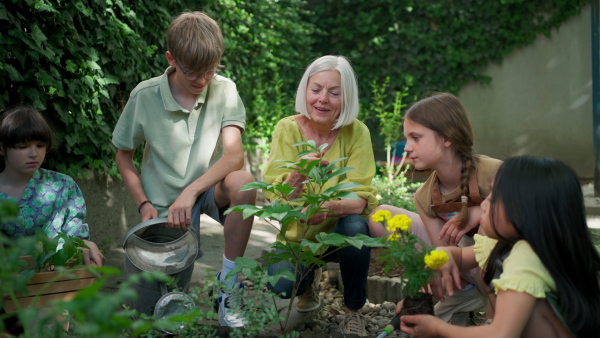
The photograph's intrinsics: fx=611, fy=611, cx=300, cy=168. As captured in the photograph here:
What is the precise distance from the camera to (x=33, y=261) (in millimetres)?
2121

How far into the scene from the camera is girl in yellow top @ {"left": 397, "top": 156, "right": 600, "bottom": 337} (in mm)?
1581

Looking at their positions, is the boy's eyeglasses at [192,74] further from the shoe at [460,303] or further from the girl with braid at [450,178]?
the shoe at [460,303]

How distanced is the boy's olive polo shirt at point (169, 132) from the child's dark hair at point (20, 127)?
42cm

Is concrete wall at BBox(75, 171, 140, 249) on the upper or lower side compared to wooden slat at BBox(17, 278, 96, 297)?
lower

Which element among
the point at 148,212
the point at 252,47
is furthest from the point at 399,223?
the point at 252,47

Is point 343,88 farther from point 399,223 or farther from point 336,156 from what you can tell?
point 399,223

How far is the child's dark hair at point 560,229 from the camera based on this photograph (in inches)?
63.1

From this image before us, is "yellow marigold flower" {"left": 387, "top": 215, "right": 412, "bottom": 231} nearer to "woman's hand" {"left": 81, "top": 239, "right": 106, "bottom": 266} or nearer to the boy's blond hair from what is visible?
"woman's hand" {"left": 81, "top": 239, "right": 106, "bottom": 266}

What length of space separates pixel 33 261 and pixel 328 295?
158cm

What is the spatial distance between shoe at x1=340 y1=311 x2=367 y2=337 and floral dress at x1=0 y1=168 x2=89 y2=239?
3.80ft

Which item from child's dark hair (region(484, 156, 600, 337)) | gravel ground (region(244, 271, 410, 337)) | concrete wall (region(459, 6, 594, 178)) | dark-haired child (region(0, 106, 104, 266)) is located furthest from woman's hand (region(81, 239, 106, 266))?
concrete wall (region(459, 6, 594, 178))

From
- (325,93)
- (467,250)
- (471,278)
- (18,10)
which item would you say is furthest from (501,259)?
(18,10)

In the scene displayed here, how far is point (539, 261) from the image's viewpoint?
1622 millimetres

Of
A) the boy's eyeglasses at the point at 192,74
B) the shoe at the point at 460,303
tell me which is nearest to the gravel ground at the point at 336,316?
the shoe at the point at 460,303
